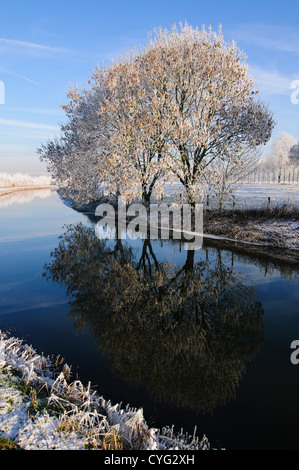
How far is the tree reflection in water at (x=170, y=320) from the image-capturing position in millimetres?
5207

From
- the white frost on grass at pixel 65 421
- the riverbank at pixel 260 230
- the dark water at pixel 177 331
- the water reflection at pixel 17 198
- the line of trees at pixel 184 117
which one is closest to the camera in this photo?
the white frost on grass at pixel 65 421

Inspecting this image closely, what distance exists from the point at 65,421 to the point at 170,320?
13.9ft

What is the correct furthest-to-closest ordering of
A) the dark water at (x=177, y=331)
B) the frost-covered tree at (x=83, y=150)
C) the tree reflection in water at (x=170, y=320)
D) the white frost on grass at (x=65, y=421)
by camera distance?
the frost-covered tree at (x=83, y=150) → the tree reflection in water at (x=170, y=320) → the dark water at (x=177, y=331) → the white frost on grass at (x=65, y=421)

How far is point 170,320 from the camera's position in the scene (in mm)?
7602

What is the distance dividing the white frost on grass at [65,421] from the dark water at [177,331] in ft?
1.92

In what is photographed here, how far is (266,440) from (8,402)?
11.9 feet

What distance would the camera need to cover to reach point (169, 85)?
21.3 metres

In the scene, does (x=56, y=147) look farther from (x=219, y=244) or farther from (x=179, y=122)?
(x=219, y=244)

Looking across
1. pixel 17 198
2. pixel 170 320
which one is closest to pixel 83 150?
pixel 170 320

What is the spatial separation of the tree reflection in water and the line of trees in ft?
27.9

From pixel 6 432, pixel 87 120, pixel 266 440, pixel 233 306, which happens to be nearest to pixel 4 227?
pixel 87 120

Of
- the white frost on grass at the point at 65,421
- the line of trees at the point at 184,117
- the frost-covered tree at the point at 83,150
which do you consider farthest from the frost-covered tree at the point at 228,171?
the white frost on grass at the point at 65,421

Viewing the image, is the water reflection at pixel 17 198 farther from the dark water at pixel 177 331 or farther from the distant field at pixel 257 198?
the dark water at pixel 177 331

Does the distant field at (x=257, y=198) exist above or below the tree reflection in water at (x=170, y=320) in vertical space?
above
